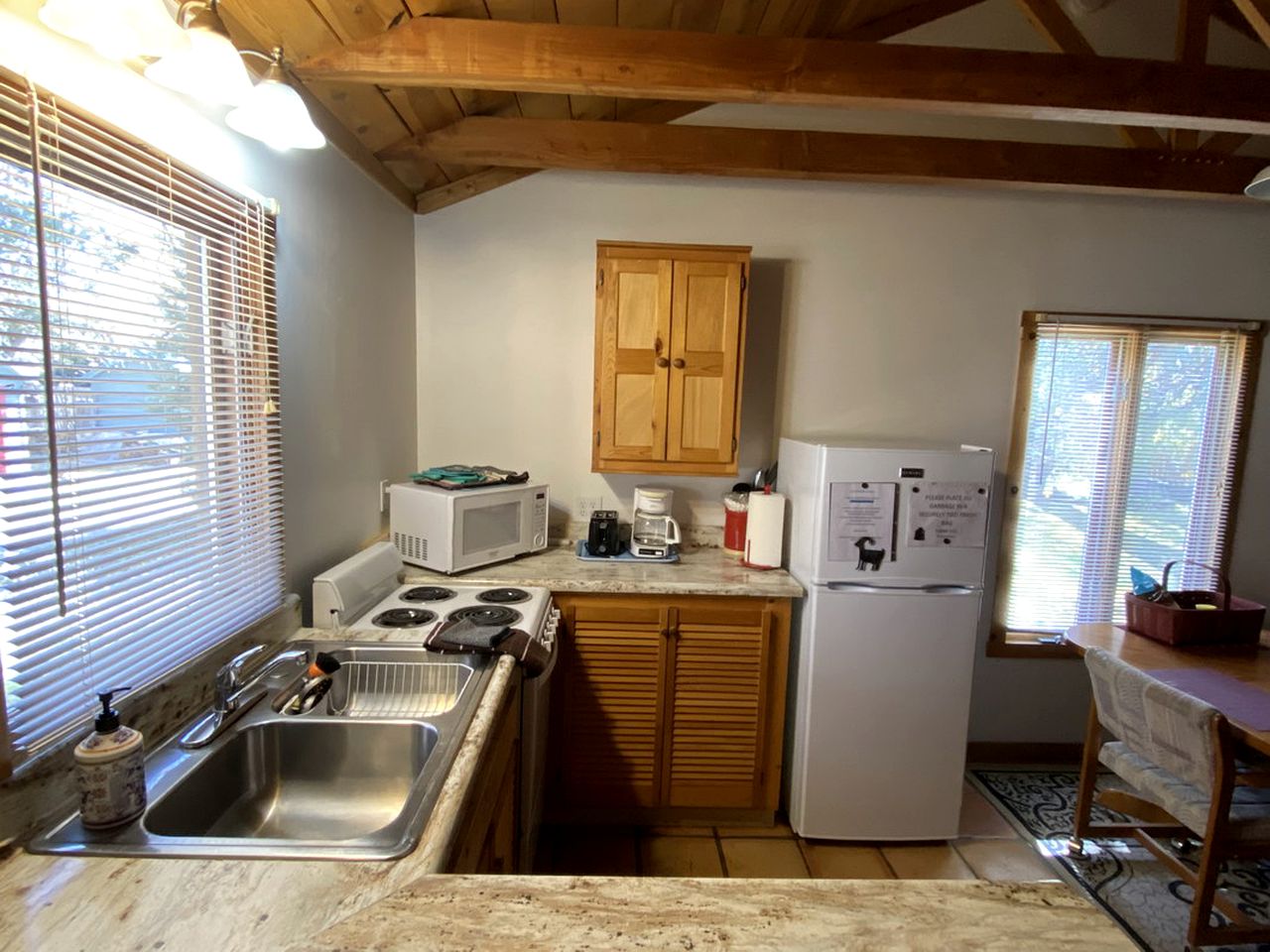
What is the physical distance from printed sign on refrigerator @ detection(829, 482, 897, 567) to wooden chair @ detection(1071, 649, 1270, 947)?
0.76 metres

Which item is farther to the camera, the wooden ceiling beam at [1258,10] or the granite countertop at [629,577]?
the granite countertop at [629,577]

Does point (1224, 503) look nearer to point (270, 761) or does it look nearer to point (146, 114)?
point (270, 761)

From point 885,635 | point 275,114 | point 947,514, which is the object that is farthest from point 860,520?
point 275,114

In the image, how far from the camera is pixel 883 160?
2.44 m

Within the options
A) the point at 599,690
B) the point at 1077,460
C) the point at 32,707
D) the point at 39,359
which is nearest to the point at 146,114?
the point at 39,359

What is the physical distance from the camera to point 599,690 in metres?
2.32

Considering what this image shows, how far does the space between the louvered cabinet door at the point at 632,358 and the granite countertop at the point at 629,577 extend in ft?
1.45

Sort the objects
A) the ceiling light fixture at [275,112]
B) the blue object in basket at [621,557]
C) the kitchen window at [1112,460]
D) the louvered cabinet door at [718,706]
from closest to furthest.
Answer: the ceiling light fixture at [275,112], the louvered cabinet door at [718,706], the blue object in basket at [621,557], the kitchen window at [1112,460]

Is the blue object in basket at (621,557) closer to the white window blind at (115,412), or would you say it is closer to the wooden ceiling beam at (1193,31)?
the white window blind at (115,412)

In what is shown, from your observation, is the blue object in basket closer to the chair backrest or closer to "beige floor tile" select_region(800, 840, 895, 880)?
"beige floor tile" select_region(800, 840, 895, 880)

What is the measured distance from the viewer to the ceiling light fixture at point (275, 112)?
112 cm

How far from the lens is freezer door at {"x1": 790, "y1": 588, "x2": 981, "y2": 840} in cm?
221

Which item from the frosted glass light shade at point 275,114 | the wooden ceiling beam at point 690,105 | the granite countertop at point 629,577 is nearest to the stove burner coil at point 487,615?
the granite countertop at point 629,577

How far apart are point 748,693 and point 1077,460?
183 centimetres
